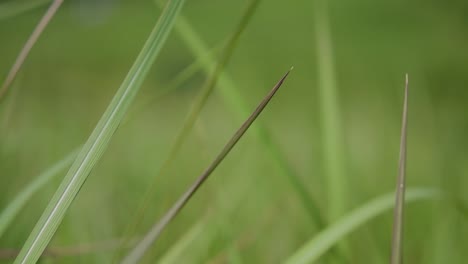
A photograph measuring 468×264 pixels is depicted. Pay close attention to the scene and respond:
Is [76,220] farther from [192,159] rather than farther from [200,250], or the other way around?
[192,159]

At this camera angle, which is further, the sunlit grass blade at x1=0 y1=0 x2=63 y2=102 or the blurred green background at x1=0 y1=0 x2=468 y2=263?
the blurred green background at x1=0 y1=0 x2=468 y2=263

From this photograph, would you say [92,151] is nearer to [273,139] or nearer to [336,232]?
[336,232]

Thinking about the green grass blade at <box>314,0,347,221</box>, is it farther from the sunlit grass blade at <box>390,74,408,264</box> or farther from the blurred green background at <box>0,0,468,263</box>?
the sunlit grass blade at <box>390,74,408,264</box>

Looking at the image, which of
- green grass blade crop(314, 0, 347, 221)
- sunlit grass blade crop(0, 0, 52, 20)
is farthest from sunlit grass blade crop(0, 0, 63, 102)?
green grass blade crop(314, 0, 347, 221)

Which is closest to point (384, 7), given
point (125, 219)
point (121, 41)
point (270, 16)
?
point (270, 16)

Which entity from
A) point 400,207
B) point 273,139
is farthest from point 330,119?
point 400,207

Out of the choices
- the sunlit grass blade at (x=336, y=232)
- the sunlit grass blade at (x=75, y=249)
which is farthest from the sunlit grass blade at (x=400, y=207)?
the sunlit grass blade at (x=75, y=249)

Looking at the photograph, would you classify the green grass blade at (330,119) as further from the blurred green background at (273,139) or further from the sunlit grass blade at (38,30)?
the sunlit grass blade at (38,30)
